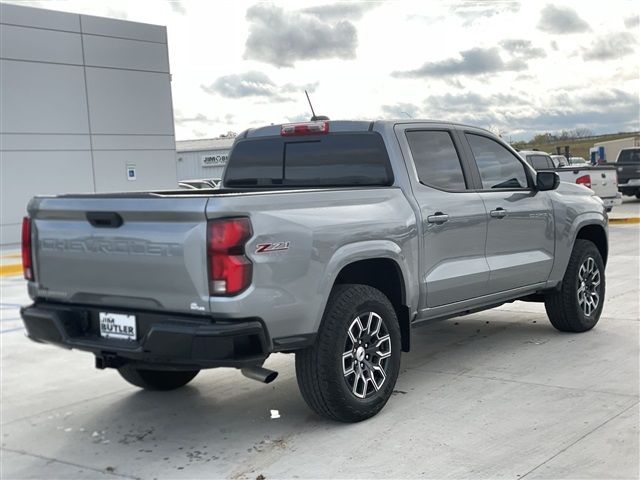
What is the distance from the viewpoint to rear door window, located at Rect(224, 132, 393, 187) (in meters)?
5.54

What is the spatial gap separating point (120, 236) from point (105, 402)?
1901 millimetres

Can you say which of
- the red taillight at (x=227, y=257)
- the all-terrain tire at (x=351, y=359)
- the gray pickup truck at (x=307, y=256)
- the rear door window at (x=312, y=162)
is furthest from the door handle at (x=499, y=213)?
the red taillight at (x=227, y=257)

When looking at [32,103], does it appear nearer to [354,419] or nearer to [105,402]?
[105,402]

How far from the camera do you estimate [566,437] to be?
443 centimetres

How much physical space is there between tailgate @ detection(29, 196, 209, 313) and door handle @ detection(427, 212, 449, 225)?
1970mm

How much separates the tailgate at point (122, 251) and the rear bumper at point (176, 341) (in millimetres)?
89

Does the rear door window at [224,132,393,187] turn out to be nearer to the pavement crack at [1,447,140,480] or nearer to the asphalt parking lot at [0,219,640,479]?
the asphalt parking lot at [0,219,640,479]

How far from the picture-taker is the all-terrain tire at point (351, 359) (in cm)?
461

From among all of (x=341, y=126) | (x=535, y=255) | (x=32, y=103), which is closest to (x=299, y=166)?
(x=341, y=126)

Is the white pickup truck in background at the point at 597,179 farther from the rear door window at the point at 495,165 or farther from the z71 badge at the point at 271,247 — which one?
the z71 badge at the point at 271,247

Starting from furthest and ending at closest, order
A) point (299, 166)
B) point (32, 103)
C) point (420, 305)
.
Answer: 1. point (32, 103)
2. point (299, 166)
3. point (420, 305)

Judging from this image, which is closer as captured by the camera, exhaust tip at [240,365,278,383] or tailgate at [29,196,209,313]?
tailgate at [29,196,209,313]

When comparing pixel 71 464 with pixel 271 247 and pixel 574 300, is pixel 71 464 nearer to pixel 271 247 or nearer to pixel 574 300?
pixel 271 247

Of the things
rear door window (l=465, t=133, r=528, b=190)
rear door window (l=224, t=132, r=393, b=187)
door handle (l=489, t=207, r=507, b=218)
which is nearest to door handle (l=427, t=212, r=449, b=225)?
rear door window (l=224, t=132, r=393, b=187)
